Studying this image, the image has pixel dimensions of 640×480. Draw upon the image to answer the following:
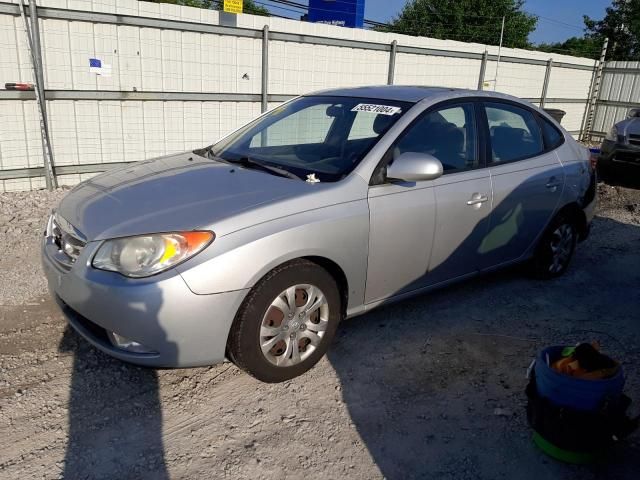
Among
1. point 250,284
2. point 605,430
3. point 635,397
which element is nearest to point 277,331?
point 250,284

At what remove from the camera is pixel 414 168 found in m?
3.18

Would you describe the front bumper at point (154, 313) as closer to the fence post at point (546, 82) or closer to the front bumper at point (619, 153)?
the front bumper at point (619, 153)

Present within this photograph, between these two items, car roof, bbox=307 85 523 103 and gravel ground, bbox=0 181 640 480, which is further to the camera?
car roof, bbox=307 85 523 103

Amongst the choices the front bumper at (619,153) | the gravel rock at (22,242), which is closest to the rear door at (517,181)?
the gravel rock at (22,242)

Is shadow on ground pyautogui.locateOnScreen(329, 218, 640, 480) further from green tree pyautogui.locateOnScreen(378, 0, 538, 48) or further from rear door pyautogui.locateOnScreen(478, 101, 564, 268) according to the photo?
green tree pyautogui.locateOnScreen(378, 0, 538, 48)

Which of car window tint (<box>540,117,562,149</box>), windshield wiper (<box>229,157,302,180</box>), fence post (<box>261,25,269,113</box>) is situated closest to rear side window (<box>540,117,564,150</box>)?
car window tint (<box>540,117,562,149</box>)

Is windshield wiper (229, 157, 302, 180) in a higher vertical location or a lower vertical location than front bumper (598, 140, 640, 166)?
higher

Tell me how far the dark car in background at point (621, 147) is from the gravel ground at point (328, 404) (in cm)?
557

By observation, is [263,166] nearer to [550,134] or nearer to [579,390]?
[579,390]

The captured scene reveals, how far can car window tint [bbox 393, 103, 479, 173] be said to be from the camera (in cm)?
353

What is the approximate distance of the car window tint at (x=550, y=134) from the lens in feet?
15.1

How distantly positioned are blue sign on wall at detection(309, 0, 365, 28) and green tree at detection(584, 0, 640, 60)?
827 inches

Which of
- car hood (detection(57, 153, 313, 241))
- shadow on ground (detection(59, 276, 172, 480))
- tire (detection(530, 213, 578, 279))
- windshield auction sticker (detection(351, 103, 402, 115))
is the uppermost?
windshield auction sticker (detection(351, 103, 402, 115))

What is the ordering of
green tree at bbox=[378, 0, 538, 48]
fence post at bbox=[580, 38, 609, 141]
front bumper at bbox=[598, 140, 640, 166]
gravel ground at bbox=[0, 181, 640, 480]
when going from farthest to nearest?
green tree at bbox=[378, 0, 538, 48] → fence post at bbox=[580, 38, 609, 141] → front bumper at bbox=[598, 140, 640, 166] → gravel ground at bbox=[0, 181, 640, 480]
